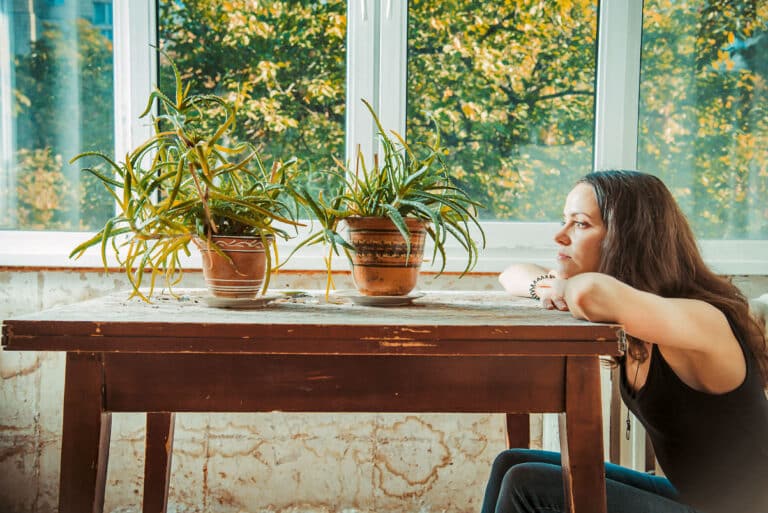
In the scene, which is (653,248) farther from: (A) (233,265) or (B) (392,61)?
(B) (392,61)

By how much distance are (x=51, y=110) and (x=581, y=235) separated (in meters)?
1.54

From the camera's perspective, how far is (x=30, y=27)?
5.77 ft

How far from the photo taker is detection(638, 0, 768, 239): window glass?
1.85 meters

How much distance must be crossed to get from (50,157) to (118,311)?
1.12 meters

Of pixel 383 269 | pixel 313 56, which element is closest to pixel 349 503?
pixel 383 269

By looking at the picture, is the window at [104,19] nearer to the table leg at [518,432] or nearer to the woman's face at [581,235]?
the woman's face at [581,235]

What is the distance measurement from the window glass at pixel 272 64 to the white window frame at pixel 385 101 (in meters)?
0.05

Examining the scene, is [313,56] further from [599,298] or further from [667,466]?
[667,466]

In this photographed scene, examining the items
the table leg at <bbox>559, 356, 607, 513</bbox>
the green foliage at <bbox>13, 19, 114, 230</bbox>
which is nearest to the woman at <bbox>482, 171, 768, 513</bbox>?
the table leg at <bbox>559, 356, 607, 513</bbox>

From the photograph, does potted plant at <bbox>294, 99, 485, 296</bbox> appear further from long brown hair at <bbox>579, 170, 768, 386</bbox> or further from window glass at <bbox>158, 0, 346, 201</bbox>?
window glass at <bbox>158, 0, 346, 201</bbox>

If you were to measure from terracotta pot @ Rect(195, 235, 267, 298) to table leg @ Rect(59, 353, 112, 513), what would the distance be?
0.89 ft

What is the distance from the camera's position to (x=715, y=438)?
3.24ft

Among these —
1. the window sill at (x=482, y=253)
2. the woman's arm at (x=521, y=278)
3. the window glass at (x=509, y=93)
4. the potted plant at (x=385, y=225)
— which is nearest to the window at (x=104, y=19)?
the window sill at (x=482, y=253)

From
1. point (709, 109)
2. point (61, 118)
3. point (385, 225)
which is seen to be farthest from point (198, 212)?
point (709, 109)
